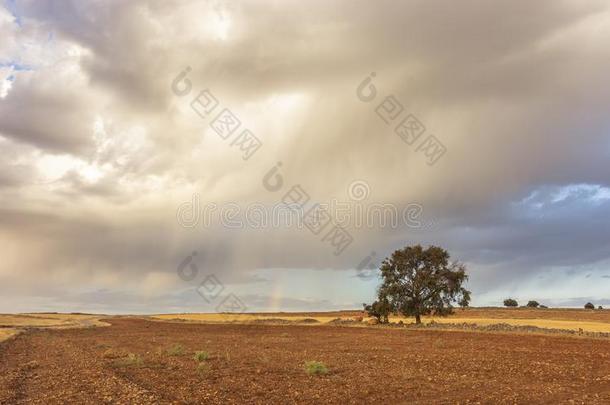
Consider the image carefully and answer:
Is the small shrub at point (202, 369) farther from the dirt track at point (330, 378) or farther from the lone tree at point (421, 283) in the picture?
the lone tree at point (421, 283)

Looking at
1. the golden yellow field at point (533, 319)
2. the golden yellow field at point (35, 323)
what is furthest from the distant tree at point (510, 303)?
the golden yellow field at point (35, 323)

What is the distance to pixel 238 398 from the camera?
1667 cm

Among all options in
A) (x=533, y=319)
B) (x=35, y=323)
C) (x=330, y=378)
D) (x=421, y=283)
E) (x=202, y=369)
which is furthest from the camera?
(x=35, y=323)

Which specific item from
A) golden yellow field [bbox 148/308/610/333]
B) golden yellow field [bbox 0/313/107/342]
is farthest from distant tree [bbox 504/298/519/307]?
golden yellow field [bbox 0/313/107/342]

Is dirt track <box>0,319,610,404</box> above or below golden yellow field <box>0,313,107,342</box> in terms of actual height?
below

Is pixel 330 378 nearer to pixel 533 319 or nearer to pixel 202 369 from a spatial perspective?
pixel 202 369

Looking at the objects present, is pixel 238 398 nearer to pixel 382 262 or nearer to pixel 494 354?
pixel 494 354

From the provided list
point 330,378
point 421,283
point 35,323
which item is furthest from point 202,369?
point 35,323

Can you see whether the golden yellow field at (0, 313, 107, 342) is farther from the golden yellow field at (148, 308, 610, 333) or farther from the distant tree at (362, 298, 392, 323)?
the distant tree at (362, 298, 392, 323)

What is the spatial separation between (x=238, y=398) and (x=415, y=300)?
52.0 metres

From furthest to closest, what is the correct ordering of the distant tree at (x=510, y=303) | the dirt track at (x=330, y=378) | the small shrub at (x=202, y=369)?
the distant tree at (x=510, y=303), the small shrub at (x=202, y=369), the dirt track at (x=330, y=378)

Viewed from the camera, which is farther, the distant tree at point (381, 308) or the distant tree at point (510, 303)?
the distant tree at point (510, 303)

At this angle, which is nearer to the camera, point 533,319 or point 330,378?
point 330,378

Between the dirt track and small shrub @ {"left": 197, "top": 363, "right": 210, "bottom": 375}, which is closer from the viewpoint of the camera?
the dirt track
